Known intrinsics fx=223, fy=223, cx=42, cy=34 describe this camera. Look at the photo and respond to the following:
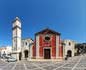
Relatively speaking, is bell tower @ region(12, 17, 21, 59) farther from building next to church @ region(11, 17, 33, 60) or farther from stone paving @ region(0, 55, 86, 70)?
stone paving @ region(0, 55, 86, 70)

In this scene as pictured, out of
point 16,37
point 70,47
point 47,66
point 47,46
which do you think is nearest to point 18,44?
point 16,37

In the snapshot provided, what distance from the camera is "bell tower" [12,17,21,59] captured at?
217 ft

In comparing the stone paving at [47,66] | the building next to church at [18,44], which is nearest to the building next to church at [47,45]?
the building next to church at [18,44]

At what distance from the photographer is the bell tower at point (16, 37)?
66.2m

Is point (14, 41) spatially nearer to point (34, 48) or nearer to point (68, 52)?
point (34, 48)

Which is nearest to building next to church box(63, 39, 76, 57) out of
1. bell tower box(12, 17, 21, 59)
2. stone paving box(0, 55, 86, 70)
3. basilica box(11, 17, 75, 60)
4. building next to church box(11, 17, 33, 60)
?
building next to church box(11, 17, 33, 60)

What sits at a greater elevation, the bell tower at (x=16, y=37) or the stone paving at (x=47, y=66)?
the bell tower at (x=16, y=37)


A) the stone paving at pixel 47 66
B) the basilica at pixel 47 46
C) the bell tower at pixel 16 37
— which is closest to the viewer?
the stone paving at pixel 47 66

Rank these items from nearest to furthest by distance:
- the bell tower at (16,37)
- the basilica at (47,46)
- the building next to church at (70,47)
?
the basilica at (47,46), the bell tower at (16,37), the building next to church at (70,47)

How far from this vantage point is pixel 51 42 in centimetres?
5609

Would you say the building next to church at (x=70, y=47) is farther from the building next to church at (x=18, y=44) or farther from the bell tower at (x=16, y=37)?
the bell tower at (x=16, y=37)

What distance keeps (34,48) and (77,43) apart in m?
21.8

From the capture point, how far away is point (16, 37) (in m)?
66.9

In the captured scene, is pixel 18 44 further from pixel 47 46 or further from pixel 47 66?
pixel 47 66
